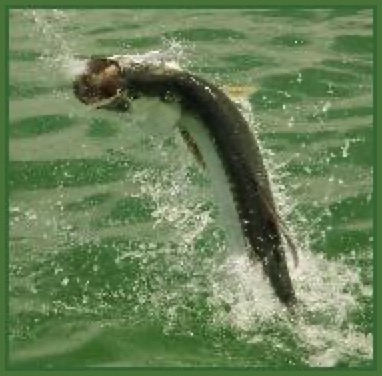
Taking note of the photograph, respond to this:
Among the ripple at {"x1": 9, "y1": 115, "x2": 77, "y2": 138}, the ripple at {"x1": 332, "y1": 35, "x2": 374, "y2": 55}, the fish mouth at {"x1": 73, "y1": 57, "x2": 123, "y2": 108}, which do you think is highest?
the fish mouth at {"x1": 73, "y1": 57, "x2": 123, "y2": 108}

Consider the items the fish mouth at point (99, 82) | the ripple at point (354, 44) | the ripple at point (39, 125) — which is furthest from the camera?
the ripple at point (354, 44)

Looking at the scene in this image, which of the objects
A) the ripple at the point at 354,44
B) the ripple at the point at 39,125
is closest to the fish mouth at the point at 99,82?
the ripple at the point at 39,125

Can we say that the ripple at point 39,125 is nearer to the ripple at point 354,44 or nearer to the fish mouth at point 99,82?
the ripple at point 354,44

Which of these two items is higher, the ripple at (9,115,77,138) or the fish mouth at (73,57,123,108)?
the fish mouth at (73,57,123,108)

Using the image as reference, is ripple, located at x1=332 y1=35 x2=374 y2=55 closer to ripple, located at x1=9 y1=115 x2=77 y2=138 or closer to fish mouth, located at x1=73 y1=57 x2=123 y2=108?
ripple, located at x1=9 y1=115 x2=77 y2=138

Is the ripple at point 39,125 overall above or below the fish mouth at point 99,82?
below

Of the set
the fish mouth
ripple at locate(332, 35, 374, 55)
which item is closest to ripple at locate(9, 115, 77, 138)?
ripple at locate(332, 35, 374, 55)

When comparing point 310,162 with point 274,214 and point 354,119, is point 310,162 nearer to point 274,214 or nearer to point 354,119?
point 354,119

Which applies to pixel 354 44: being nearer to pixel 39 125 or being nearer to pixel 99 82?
pixel 39 125

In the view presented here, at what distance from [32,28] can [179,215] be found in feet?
19.8

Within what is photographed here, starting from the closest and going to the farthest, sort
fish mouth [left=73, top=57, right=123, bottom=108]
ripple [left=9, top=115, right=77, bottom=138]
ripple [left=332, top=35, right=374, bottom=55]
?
fish mouth [left=73, top=57, right=123, bottom=108] → ripple [left=9, top=115, right=77, bottom=138] → ripple [left=332, top=35, right=374, bottom=55]

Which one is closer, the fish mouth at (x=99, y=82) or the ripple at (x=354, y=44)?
the fish mouth at (x=99, y=82)

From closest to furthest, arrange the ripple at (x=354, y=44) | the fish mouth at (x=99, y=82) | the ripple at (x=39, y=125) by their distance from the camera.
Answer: the fish mouth at (x=99, y=82) < the ripple at (x=39, y=125) < the ripple at (x=354, y=44)

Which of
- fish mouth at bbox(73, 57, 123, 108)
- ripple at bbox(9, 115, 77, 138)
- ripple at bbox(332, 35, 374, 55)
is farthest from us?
ripple at bbox(332, 35, 374, 55)
